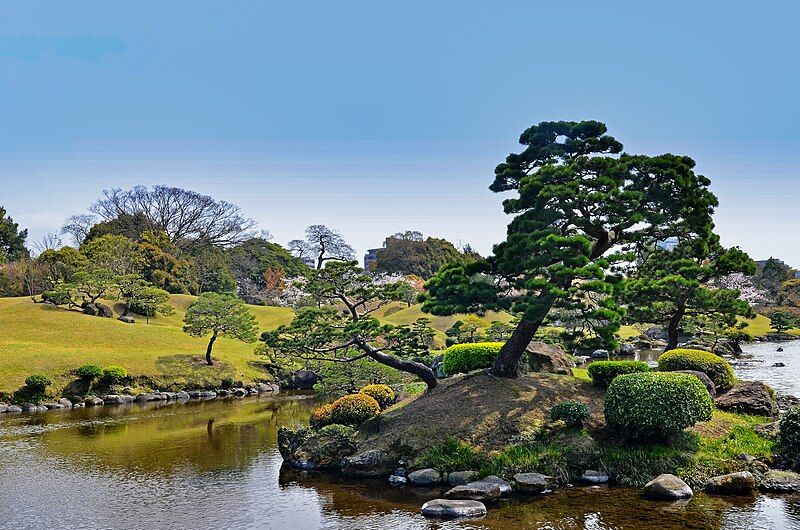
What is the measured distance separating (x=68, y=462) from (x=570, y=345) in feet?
54.9

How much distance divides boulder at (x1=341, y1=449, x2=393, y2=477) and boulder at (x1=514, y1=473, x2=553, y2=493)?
3.64 meters

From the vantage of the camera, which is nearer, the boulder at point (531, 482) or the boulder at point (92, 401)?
the boulder at point (531, 482)

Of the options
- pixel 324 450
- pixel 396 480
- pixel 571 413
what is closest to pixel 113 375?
pixel 324 450

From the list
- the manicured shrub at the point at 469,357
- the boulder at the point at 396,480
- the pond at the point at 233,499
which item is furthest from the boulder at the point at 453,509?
the manicured shrub at the point at 469,357

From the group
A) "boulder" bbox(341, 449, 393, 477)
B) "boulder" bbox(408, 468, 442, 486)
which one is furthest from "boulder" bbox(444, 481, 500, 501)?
"boulder" bbox(341, 449, 393, 477)

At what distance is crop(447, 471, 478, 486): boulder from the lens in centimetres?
1494

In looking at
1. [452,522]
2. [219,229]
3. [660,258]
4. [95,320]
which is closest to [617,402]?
[452,522]

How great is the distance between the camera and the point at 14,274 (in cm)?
6400

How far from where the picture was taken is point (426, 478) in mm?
15273

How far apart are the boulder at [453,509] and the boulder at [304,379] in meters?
29.1

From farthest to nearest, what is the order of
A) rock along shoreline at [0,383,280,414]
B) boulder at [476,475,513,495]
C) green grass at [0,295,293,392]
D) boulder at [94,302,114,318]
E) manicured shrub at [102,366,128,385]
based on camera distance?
boulder at [94,302,114,318]
manicured shrub at [102,366,128,385]
green grass at [0,295,293,392]
rock along shoreline at [0,383,280,414]
boulder at [476,475,513,495]

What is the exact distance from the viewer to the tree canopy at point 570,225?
16.8 metres

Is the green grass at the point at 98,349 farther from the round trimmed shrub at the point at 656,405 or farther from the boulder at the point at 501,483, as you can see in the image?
the round trimmed shrub at the point at 656,405

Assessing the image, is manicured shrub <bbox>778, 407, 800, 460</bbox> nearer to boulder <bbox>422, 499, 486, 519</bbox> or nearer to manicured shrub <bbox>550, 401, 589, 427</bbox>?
manicured shrub <bbox>550, 401, 589, 427</bbox>
